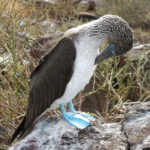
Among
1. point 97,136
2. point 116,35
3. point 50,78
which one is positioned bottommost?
point 97,136

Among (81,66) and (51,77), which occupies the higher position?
(81,66)

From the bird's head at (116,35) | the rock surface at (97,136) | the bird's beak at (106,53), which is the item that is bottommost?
the rock surface at (97,136)

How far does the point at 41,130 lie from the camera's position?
10.4 ft

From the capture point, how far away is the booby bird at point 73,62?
3.03m

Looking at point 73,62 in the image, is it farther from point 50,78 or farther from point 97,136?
point 97,136

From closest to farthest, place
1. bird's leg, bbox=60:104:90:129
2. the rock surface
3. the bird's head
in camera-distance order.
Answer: the rock surface → the bird's head → bird's leg, bbox=60:104:90:129

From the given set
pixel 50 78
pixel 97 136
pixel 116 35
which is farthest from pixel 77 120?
pixel 116 35

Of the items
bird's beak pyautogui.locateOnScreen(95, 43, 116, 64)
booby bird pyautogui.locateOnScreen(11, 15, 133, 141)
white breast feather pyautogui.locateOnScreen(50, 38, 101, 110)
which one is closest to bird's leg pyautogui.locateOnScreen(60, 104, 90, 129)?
booby bird pyautogui.locateOnScreen(11, 15, 133, 141)

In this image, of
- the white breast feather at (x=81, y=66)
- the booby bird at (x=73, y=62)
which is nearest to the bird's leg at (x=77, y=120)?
the booby bird at (x=73, y=62)

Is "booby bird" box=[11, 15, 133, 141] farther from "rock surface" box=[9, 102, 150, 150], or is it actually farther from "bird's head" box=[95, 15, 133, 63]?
"rock surface" box=[9, 102, 150, 150]

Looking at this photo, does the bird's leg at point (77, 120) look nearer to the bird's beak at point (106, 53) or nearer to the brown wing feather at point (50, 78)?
the brown wing feather at point (50, 78)

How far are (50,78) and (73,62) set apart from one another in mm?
303

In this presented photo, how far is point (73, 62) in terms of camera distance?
10.1ft

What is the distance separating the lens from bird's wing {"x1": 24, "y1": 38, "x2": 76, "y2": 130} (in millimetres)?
3096
